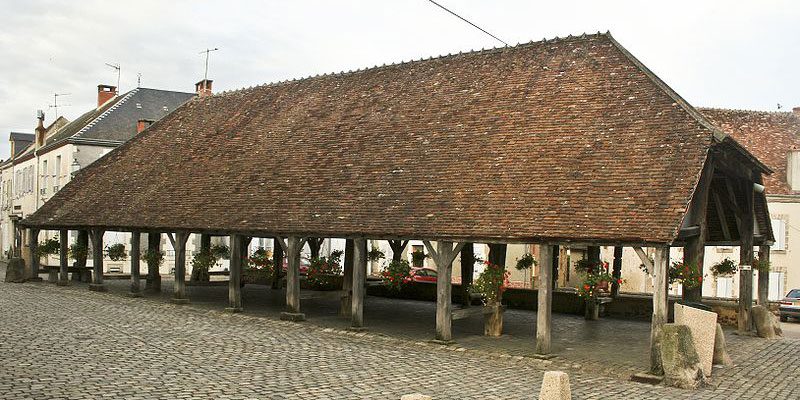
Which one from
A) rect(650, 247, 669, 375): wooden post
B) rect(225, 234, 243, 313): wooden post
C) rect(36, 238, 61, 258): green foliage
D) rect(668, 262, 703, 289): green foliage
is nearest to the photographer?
rect(650, 247, 669, 375): wooden post

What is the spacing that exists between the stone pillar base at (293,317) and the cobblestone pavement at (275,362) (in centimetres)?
33

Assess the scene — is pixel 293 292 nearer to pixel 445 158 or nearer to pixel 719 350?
pixel 445 158

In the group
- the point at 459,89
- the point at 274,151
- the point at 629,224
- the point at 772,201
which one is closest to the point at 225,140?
the point at 274,151

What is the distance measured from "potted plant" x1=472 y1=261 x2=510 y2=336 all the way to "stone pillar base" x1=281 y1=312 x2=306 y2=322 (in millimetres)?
3957

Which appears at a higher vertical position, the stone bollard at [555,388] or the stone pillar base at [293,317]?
the stone bollard at [555,388]

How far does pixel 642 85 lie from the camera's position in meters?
14.3

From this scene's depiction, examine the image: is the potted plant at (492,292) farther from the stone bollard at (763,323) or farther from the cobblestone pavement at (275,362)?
the stone bollard at (763,323)

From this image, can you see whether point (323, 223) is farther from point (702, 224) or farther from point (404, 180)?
point (702, 224)

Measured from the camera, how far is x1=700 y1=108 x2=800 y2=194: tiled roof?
2817cm

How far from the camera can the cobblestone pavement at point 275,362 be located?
9297mm

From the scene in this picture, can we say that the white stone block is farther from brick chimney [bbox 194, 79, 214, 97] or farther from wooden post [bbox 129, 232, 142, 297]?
brick chimney [bbox 194, 79, 214, 97]

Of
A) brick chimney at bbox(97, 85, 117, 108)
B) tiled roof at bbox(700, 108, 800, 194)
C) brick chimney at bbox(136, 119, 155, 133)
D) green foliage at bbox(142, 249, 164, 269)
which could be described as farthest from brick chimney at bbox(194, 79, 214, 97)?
tiled roof at bbox(700, 108, 800, 194)

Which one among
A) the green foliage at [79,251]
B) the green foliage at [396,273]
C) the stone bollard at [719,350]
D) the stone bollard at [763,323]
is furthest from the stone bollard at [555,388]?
the green foliage at [79,251]

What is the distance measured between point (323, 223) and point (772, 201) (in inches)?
773
